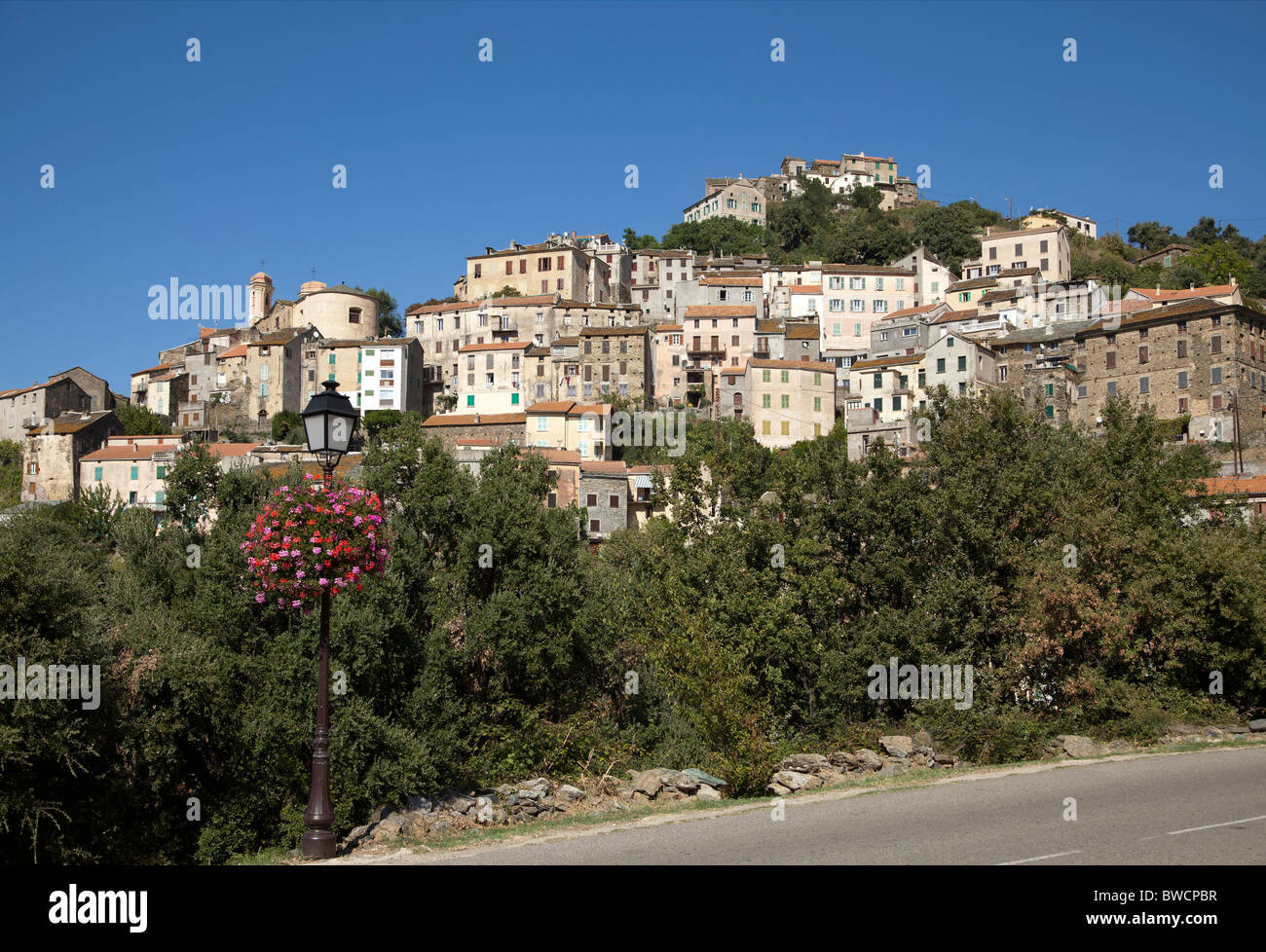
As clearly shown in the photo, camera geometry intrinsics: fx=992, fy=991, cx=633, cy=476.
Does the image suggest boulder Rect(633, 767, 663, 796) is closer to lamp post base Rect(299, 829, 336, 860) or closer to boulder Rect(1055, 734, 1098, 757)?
lamp post base Rect(299, 829, 336, 860)

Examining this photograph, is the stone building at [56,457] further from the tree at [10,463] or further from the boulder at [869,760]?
the boulder at [869,760]

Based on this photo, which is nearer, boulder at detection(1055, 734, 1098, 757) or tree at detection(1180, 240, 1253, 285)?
boulder at detection(1055, 734, 1098, 757)

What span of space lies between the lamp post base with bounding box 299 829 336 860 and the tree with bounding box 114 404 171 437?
264 feet

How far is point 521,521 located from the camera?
25219 mm

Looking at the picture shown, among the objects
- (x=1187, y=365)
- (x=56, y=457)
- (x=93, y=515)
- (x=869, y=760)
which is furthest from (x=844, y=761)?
(x=56, y=457)

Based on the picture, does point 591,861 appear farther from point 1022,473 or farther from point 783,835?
point 1022,473

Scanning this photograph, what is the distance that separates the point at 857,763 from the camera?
1820 centimetres

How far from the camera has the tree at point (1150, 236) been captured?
5546 inches

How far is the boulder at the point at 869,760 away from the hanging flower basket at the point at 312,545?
1048cm

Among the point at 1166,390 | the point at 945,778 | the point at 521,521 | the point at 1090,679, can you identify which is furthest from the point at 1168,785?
the point at 1166,390

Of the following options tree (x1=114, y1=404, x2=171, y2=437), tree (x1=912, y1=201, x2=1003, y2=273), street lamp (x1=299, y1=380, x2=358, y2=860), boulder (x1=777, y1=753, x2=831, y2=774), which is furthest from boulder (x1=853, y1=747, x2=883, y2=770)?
tree (x1=912, y1=201, x2=1003, y2=273)

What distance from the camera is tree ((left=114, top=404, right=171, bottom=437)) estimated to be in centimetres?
8438

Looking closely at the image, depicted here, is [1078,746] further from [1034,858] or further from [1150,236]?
[1150,236]

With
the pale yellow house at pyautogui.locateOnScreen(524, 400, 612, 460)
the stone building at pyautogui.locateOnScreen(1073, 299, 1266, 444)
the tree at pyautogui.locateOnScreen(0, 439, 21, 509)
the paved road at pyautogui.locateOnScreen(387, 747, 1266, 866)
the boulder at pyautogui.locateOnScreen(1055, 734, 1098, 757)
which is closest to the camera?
the paved road at pyautogui.locateOnScreen(387, 747, 1266, 866)
